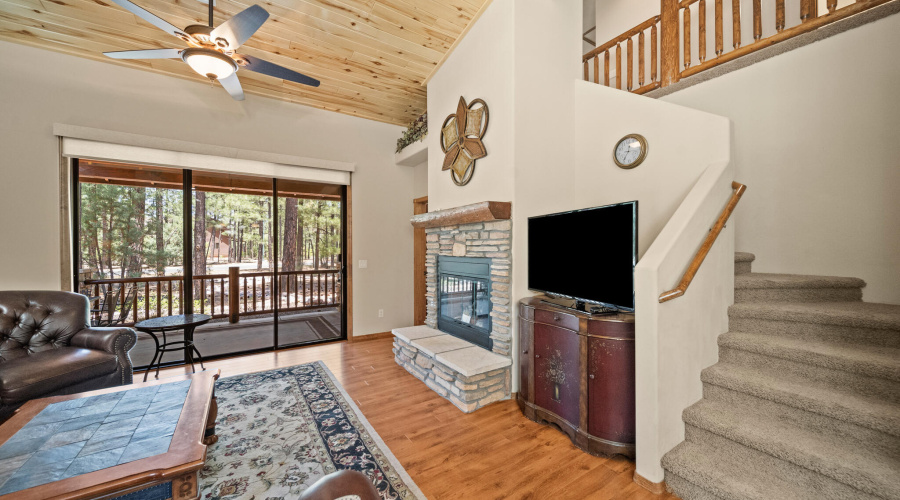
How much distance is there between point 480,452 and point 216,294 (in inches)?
167

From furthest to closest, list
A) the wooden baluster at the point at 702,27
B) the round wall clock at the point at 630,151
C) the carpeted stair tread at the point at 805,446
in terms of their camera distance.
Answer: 1. the wooden baluster at the point at 702,27
2. the round wall clock at the point at 630,151
3. the carpeted stair tread at the point at 805,446

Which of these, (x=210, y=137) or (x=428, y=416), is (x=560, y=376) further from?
(x=210, y=137)

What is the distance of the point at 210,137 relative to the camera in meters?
3.88

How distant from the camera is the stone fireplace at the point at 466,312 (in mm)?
2725

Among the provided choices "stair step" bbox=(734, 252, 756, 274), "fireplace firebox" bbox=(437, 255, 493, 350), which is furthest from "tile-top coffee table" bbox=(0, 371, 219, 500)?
"stair step" bbox=(734, 252, 756, 274)

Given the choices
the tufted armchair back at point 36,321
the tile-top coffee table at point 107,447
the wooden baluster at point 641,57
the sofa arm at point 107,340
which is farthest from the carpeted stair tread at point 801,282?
the tufted armchair back at point 36,321

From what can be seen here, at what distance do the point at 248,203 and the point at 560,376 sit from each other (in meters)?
4.24

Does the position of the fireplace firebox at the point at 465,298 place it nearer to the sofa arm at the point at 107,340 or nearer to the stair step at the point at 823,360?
the stair step at the point at 823,360

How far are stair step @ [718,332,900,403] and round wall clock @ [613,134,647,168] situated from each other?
1516mm

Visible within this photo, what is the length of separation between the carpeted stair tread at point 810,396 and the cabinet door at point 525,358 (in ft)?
3.48

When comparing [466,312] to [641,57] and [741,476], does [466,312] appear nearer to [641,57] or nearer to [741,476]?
[741,476]

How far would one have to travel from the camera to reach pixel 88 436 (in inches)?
58.8

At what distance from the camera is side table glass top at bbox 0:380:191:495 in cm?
127

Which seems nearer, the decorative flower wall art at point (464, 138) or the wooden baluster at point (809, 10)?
the wooden baluster at point (809, 10)
